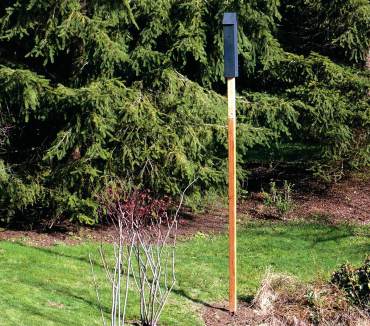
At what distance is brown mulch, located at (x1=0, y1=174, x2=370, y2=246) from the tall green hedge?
373mm

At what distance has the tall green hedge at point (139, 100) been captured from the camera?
9148mm

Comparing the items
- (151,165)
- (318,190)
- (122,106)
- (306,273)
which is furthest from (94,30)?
(318,190)

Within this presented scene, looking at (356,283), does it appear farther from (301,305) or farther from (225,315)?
(225,315)

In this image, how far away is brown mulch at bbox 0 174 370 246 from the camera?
9734 millimetres

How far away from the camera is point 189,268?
836 cm

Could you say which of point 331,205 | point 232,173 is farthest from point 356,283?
point 331,205

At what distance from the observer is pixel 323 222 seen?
36.1 ft

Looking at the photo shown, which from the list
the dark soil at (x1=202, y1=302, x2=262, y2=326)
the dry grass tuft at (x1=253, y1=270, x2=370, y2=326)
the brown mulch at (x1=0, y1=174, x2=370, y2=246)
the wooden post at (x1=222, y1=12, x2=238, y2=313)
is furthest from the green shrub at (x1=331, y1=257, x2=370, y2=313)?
the brown mulch at (x1=0, y1=174, x2=370, y2=246)

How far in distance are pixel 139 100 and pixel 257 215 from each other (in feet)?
11.2

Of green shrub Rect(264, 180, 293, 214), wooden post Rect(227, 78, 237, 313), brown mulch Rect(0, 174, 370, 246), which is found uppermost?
A: wooden post Rect(227, 78, 237, 313)

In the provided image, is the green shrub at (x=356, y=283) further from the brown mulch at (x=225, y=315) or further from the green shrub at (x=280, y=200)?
the green shrub at (x=280, y=200)

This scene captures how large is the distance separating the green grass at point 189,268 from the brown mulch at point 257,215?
0.39 meters

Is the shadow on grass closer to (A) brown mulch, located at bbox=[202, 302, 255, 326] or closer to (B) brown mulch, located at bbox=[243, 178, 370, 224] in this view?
(A) brown mulch, located at bbox=[202, 302, 255, 326]

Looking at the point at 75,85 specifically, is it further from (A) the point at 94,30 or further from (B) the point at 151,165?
(B) the point at 151,165
